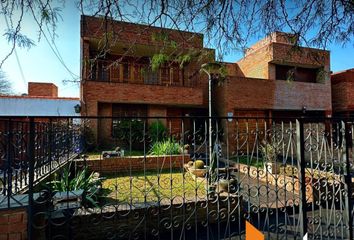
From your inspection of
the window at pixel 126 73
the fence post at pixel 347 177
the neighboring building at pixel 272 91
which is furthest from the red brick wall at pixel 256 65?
the fence post at pixel 347 177

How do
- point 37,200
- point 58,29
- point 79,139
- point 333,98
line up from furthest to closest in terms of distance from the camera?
1. point 333,98
2. point 79,139
3. point 37,200
4. point 58,29

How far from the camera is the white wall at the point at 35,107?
1169 centimetres

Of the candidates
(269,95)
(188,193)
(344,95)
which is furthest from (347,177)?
(344,95)

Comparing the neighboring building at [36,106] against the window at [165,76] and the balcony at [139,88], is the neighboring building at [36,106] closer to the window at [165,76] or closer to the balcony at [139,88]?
the balcony at [139,88]

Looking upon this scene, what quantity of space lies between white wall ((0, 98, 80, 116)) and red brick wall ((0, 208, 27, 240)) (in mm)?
9796

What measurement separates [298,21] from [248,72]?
14069 millimetres

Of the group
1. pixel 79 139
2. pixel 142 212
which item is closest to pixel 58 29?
pixel 142 212

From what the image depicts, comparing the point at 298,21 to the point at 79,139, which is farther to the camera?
the point at 79,139

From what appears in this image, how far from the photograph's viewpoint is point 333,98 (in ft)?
54.9

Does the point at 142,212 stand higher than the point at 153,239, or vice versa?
the point at 142,212

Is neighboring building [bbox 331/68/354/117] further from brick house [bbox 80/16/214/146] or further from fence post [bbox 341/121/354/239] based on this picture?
fence post [bbox 341/121/354/239]

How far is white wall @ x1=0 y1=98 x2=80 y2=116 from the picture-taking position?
38.3 ft

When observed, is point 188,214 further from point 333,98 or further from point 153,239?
point 333,98

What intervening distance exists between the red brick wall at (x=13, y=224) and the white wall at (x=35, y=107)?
9.80 metres
